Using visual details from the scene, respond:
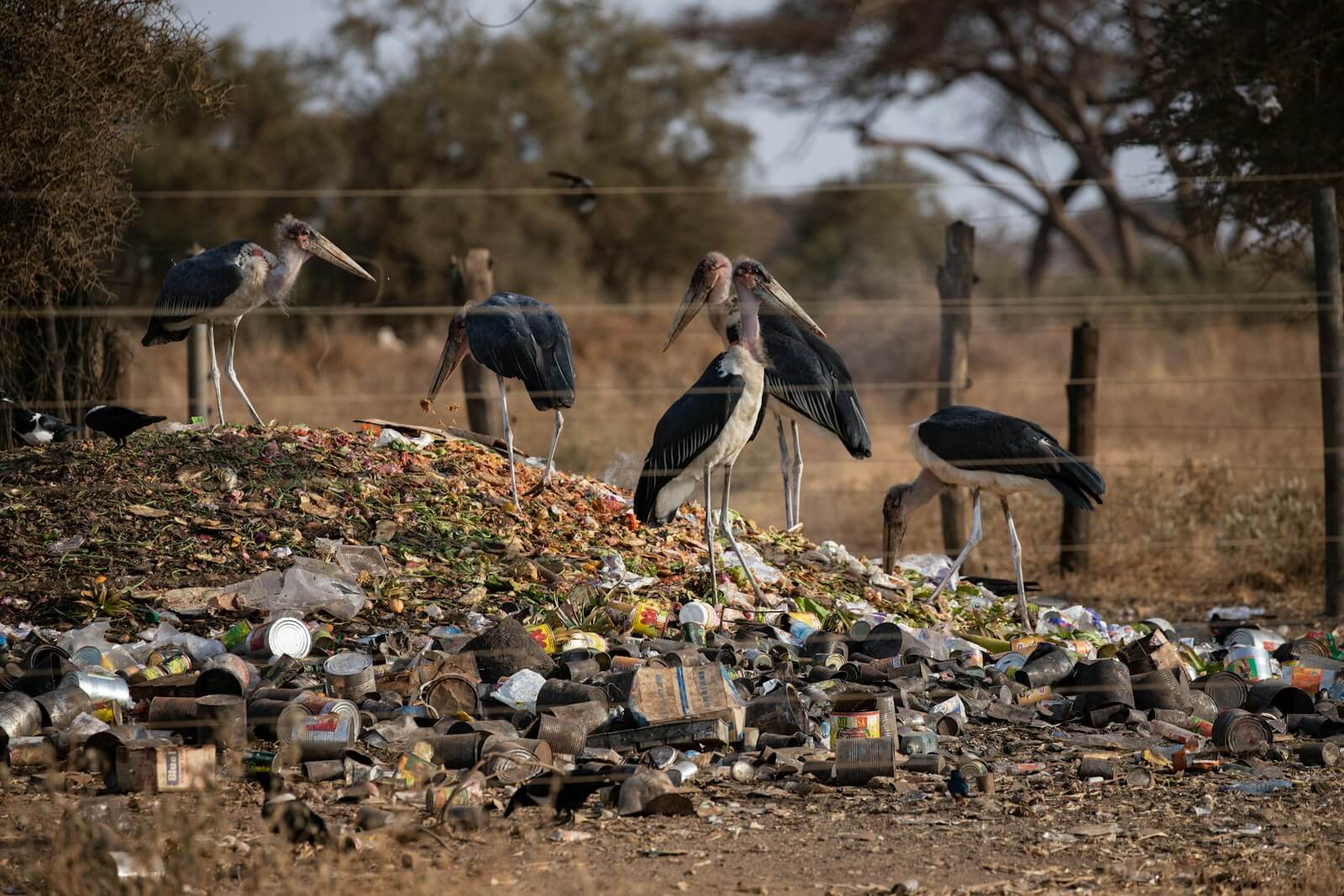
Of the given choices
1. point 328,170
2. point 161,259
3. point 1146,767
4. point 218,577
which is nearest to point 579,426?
point 218,577

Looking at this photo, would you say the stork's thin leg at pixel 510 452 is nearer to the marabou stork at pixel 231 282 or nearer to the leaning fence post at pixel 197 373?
the marabou stork at pixel 231 282

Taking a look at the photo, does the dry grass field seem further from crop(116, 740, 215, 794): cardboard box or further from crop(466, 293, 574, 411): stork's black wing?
crop(116, 740, 215, 794): cardboard box

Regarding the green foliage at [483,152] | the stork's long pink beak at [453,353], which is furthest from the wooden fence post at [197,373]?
the green foliage at [483,152]

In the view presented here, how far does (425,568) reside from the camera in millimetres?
5957

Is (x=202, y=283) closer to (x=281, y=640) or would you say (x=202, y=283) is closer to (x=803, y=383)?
(x=281, y=640)

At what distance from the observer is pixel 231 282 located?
7.06 meters

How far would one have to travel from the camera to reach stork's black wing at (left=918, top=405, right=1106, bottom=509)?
652cm

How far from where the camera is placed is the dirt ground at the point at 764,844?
3209 millimetres

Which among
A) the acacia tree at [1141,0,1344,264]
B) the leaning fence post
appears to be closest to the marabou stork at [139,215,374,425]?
the leaning fence post

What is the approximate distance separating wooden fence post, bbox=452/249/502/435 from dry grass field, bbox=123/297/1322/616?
407 millimetres

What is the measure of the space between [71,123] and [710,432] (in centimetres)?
324

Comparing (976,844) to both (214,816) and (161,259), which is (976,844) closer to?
(214,816)

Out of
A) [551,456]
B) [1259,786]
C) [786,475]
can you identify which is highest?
[551,456]

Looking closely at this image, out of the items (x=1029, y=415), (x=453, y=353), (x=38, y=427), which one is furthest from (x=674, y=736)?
(x=1029, y=415)
